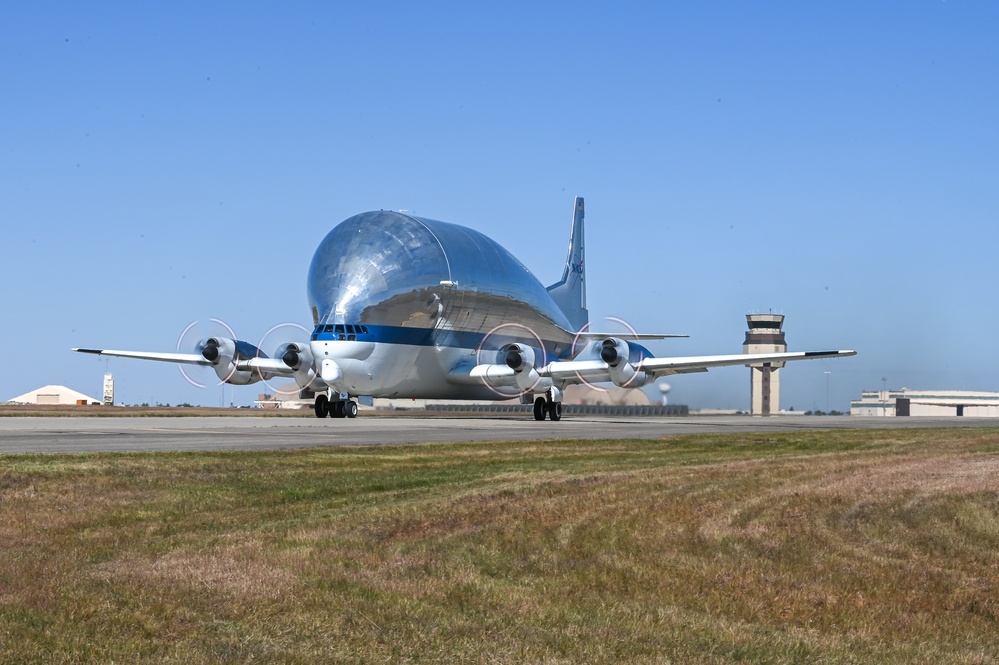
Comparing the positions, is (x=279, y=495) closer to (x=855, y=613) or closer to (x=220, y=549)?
(x=220, y=549)

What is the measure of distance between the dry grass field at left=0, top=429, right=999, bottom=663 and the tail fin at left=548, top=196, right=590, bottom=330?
6587 cm

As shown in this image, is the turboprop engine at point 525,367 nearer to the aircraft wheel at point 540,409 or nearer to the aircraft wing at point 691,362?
the aircraft wheel at point 540,409

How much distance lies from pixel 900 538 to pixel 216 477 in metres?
10.7

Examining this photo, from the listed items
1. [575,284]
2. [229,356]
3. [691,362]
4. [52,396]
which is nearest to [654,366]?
[691,362]

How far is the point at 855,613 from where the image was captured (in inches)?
343

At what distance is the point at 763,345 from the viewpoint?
18850 centimetres

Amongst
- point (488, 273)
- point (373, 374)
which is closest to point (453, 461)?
point (373, 374)

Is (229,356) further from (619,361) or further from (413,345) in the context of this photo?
(619,361)

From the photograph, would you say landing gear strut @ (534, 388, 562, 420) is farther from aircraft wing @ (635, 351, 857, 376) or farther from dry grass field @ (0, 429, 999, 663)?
dry grass field @ (0, 429, 999, 663)

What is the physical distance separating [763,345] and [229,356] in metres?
143

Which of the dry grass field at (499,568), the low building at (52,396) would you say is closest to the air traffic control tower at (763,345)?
the low building at (52,396)

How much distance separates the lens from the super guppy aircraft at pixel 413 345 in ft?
181

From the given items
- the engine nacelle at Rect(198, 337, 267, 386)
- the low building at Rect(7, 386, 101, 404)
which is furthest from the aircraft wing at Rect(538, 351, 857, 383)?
the low building at Rect(7, 386, 101, 404)

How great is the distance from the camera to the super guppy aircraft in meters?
55.1
